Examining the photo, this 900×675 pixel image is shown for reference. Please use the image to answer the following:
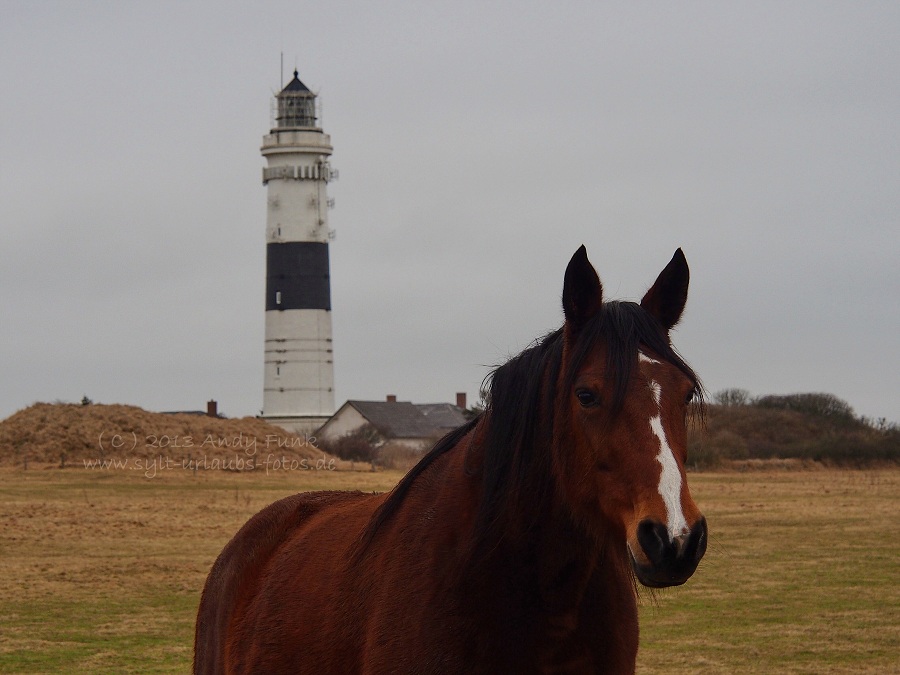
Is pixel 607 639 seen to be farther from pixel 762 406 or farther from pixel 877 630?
pixel 762 406

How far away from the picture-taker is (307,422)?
2207 inches

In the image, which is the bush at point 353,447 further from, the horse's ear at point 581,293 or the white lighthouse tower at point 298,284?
the horse's ear at point 581,293

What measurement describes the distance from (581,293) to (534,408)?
43 cm

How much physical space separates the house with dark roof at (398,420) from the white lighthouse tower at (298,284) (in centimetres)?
Answer: 671

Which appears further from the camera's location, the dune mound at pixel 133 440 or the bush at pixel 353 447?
the bush at pixel 353 447

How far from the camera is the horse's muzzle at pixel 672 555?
345 cm

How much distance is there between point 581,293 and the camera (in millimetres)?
4145

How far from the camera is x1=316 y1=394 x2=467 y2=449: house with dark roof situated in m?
67.9

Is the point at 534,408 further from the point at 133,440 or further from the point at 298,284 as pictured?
the point at 298,284

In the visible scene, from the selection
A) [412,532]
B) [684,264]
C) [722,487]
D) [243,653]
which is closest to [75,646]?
[243,653]

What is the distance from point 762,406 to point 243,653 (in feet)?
214

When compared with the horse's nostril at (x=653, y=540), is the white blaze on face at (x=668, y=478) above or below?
above

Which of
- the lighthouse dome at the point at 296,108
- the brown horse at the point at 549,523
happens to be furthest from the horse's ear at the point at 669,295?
the lighthouse dome at the point at 296,108

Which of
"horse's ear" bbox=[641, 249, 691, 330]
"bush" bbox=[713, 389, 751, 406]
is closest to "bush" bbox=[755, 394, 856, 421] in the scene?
"bush" bbox=[713, 389, 751, 406]
